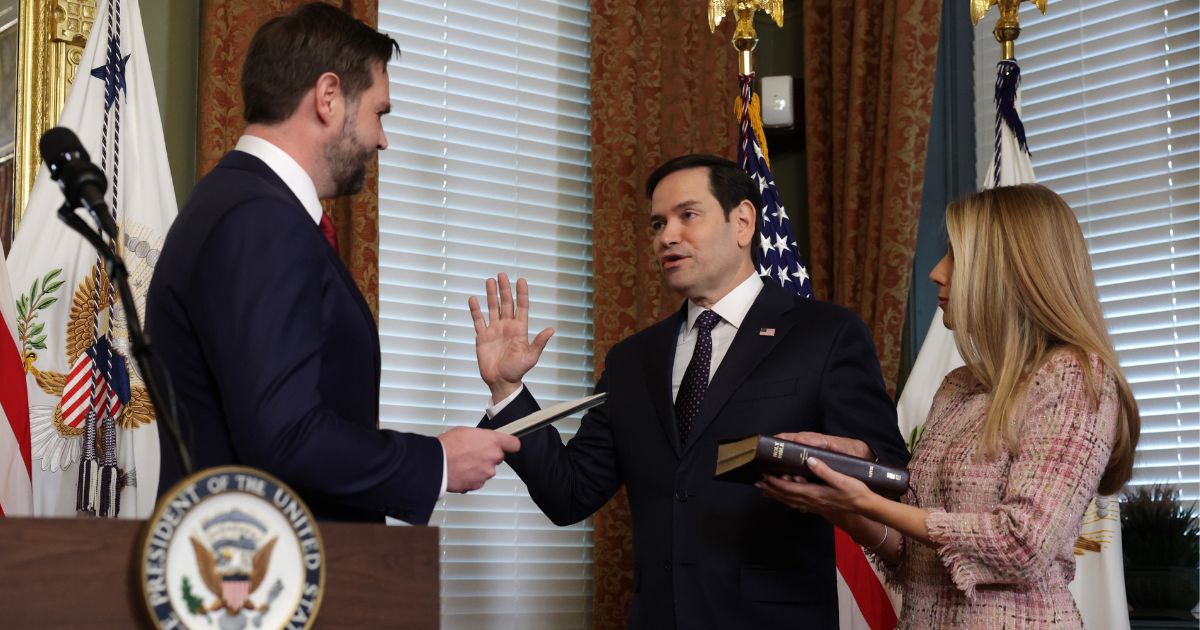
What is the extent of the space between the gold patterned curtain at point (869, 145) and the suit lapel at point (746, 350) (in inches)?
55.0

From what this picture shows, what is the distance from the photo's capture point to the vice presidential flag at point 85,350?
10.5 feet

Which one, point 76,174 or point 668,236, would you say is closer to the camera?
point 76,174

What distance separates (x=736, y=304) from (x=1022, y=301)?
982 mm

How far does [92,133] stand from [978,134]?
316cm

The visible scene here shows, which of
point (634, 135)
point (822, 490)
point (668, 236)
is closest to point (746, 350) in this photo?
point (668, 236)

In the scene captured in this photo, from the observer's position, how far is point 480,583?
4457 millimetres

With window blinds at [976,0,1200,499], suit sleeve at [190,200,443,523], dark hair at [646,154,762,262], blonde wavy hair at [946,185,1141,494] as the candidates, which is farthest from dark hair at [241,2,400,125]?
window blinds at [976,0,1200,499]

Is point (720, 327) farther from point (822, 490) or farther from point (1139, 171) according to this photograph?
point (1139, 171)

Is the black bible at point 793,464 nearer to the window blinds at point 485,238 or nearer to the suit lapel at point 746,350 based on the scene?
the suit lapel at point 746,350

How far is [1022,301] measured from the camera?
2449 millimetres

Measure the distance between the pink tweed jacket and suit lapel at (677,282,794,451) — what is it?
2.36 ft

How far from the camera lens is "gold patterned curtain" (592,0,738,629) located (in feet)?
15.3

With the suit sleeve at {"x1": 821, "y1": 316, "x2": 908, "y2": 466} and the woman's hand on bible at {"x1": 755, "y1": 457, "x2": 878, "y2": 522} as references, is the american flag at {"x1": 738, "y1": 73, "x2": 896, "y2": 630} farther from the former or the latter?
the woman's hand on bible at {"x1": 755, "y1": 457, "x2": 878, "y2": 522}

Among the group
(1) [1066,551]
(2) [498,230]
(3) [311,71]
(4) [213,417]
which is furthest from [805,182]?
(4) [213,417]
